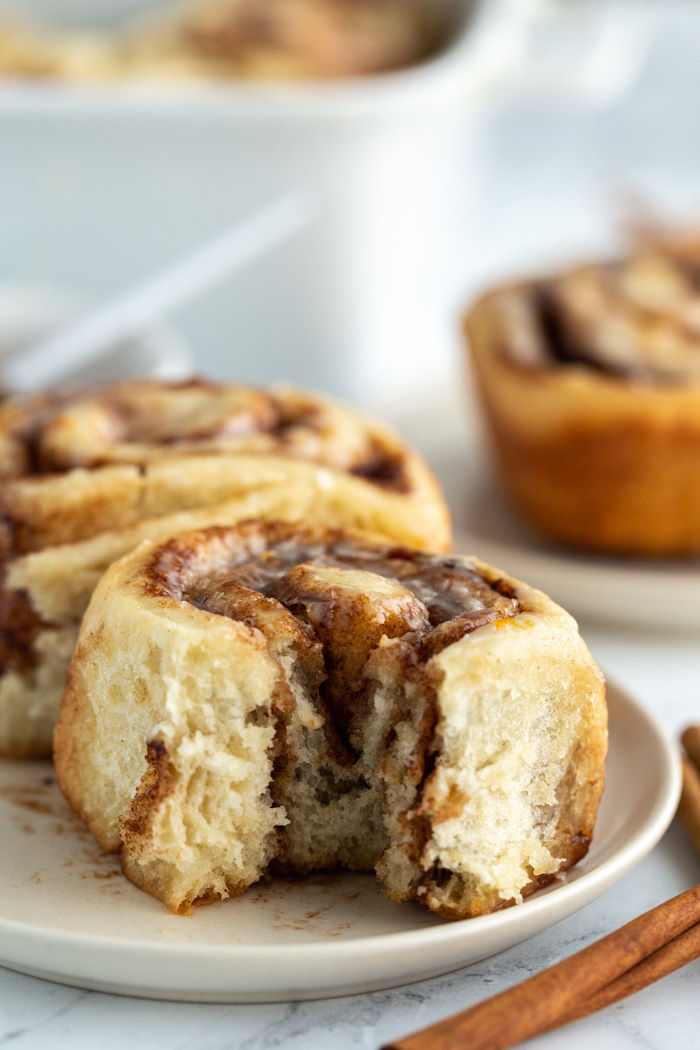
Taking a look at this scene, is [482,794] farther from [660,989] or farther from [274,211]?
[274,211]

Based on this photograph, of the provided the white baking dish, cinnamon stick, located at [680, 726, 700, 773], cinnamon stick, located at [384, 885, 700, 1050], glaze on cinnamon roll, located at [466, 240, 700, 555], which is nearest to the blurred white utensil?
the white baking dish

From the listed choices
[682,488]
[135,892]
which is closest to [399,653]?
[135,892]

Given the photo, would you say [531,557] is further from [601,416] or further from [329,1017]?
[329,1017]

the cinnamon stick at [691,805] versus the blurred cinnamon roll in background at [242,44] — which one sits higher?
the blurred cinnamon roll in background at [242,44]

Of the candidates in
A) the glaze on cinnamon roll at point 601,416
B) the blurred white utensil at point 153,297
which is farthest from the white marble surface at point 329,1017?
the blurred white utensil at point 153,297

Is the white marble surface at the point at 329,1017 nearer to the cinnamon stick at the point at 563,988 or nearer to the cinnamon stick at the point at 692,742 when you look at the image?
the cinnamon stick at the point at 563,988

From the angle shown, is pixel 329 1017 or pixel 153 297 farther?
pixel 153 297

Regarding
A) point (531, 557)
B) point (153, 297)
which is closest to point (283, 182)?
point (153, 297)
